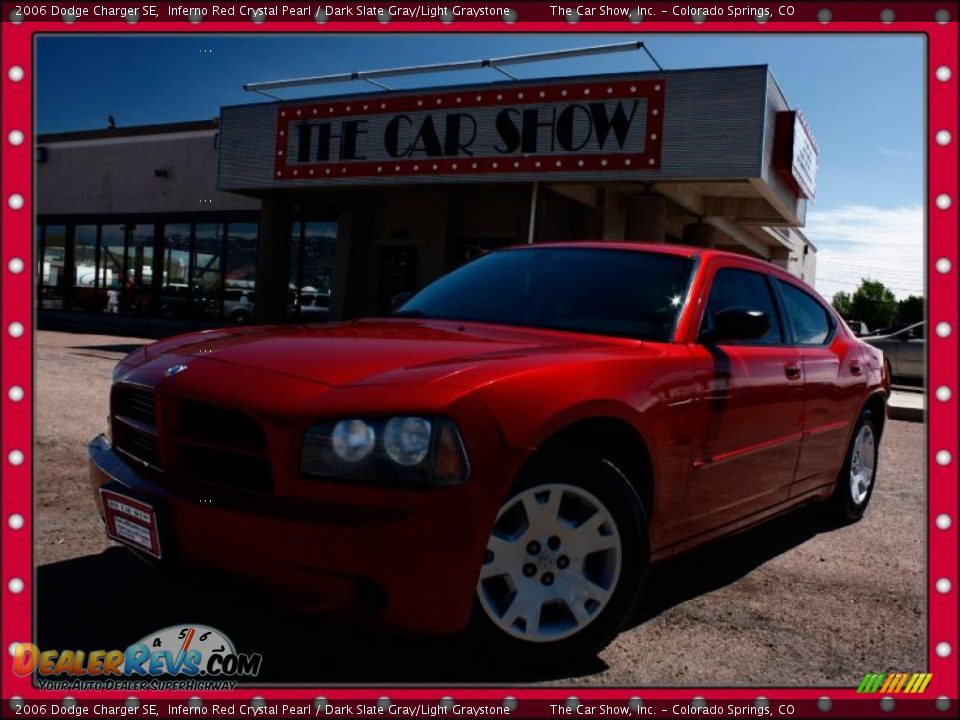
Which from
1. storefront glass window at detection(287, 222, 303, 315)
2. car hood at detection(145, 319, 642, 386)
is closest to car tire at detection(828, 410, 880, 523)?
car hood at detection(145, 319, 642, 386)

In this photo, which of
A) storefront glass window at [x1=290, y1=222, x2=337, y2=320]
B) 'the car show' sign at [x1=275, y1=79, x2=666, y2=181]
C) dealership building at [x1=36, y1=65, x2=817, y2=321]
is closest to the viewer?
dealership building at [x1=36, y1=65, x2=817, y2=321]

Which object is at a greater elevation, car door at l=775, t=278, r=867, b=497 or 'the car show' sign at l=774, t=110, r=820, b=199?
'the car show' sign at l=774, t=110, r=820, b=199

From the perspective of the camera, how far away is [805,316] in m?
4.31

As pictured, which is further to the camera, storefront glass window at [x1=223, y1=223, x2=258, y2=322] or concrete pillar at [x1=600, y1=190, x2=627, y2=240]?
storefront glass window at [x1=223, y1=223, x2=258, y2=322]

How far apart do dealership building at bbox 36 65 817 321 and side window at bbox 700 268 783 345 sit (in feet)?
25.0

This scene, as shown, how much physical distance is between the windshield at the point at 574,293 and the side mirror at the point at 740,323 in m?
0.18

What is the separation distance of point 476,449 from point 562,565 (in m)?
0.57

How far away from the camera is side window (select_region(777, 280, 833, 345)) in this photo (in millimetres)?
4137

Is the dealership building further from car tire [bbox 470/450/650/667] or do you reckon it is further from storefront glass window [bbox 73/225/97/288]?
car tire [bbox 470/450/650/667]

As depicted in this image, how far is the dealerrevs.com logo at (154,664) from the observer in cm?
173

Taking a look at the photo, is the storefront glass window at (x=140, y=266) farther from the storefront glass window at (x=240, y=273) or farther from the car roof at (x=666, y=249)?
the car roof at (x=666, y=249)

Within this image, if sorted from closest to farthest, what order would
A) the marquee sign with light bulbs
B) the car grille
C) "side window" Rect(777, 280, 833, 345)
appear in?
the car grille
"side window" Rect(777, 280, 833, 345)
the marquee sign with light bulbs

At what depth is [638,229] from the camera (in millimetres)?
14125

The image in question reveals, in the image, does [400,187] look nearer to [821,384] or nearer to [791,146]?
[791,146]
